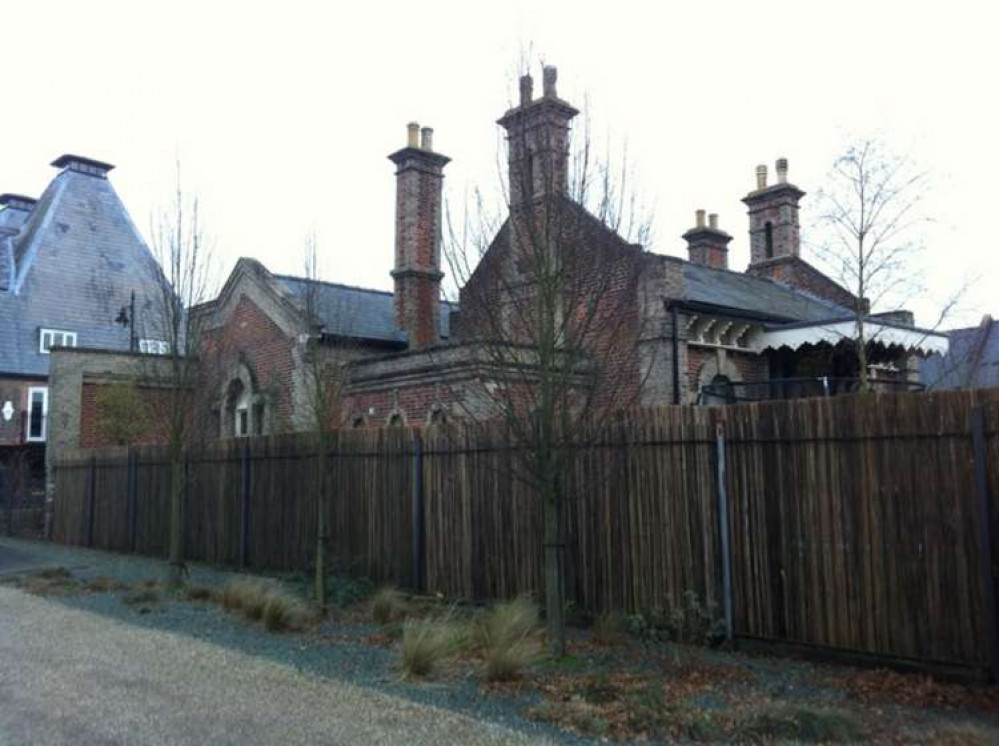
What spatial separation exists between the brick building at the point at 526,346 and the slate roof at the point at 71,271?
20249 millimetres

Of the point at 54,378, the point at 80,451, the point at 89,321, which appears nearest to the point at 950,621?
the point at 80,451

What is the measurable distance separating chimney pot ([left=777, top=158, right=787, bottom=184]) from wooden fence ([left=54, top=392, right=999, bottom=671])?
17214mm

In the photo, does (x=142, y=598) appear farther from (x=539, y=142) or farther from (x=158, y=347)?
(x=539, y=142)

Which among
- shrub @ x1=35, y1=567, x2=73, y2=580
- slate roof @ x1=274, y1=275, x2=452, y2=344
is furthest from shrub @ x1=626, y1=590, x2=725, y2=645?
shrub @ x1=35, y1=567, x2=73, y2=580

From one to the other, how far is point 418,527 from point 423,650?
4.34 m

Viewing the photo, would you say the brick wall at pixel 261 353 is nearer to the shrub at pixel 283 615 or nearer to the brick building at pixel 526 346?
the brick building at pixel 526 346

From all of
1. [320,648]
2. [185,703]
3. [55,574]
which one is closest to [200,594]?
[320,648]

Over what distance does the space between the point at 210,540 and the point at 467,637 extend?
9.74 m

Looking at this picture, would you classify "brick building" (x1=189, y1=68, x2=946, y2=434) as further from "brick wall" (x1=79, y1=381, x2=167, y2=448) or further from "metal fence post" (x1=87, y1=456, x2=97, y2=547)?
"brick wall" (x1=79, y1=381, x2=167, y2=448)

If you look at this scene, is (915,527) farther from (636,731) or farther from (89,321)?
(89,321)

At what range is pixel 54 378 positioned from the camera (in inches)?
938

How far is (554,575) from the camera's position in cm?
793

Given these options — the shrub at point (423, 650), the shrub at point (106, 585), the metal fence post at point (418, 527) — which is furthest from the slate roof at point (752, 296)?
the shrub at point (106, 585)

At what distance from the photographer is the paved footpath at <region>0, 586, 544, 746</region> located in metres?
5.90
